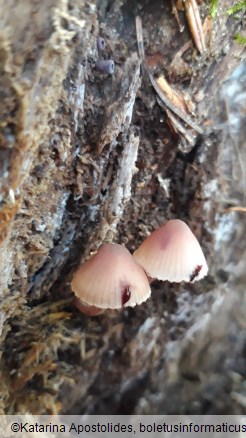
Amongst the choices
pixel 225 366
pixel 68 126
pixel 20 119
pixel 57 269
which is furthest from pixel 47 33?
pixel 225 366

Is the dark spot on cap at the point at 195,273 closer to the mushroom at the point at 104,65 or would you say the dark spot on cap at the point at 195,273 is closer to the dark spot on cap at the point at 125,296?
the dark spot on cap at the point at 125,296

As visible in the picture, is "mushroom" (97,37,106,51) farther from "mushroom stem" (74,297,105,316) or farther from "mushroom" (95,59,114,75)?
"mushroom stem" (74,297,105,316)

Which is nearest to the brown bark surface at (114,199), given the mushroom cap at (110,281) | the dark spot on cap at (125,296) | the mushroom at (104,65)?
the mushroom at (104,65)

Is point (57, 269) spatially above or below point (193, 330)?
above

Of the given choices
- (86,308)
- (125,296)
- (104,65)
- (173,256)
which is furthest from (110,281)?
(104,65)

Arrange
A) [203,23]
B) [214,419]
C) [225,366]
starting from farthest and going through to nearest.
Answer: [225,366] → [214,419] → [203,23]

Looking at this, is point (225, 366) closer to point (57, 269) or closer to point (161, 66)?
point (57, 269)
